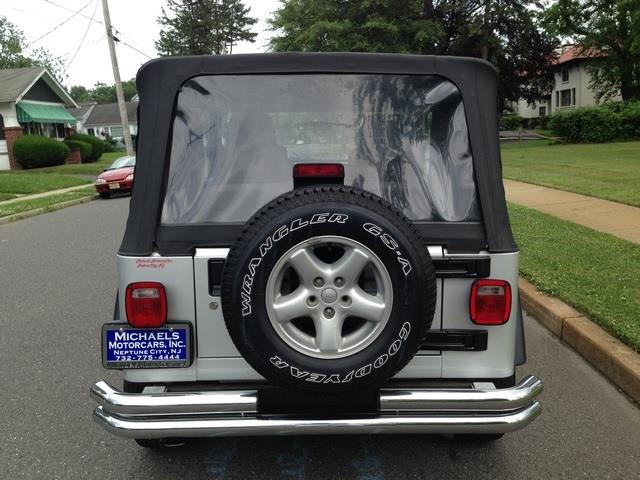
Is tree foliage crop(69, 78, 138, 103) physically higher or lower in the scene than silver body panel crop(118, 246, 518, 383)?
higher

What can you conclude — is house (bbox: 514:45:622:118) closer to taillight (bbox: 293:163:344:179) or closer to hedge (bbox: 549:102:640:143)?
hedge (bbox: 549:102:640:143)

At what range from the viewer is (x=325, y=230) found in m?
2.25

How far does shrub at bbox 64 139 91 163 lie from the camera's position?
33500 millimetres

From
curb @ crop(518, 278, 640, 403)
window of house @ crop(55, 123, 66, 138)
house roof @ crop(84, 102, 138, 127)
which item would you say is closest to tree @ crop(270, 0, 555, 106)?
window of house @ crop(55, 123, 66, 138)

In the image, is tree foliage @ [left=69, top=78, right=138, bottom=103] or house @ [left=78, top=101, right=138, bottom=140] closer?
house @ [left=78, top=101, right=138, bottom=140]

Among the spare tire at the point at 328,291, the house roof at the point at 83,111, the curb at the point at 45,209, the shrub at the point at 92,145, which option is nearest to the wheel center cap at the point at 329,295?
the spare tire at the point at 328,291

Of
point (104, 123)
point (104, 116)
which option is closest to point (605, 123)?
point (104, 123)

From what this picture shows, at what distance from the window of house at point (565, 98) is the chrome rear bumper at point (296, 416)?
68719mm

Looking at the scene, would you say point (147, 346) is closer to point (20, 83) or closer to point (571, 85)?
point (20, 83)

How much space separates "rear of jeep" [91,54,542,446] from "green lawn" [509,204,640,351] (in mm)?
2194

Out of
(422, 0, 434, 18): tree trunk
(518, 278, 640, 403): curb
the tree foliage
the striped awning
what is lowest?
(518, 278, 640, 403): curb

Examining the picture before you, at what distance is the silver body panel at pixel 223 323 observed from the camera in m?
2.58

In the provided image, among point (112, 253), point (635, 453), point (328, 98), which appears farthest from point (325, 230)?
point (112, 253)

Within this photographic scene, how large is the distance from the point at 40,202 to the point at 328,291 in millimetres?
15448
